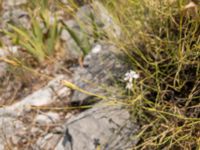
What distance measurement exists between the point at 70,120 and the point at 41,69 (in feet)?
1.60

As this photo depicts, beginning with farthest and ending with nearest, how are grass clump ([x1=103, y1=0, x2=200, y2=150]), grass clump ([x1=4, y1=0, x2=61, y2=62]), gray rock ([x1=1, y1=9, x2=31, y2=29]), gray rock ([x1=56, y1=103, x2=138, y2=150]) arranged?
gray rock ([x1=1, y1=9, x2=31, y2=29]) < grass clump ([x1=4, y1=0, x2=61, y2=62]) < gray rock ([x1=56, y1=103, x2=138, y2=150]) < grass clump ([x1=103, y1=0, x2=200, y2=150])

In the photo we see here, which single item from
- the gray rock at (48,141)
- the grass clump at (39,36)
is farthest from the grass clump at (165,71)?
the grass clump at (39,36)

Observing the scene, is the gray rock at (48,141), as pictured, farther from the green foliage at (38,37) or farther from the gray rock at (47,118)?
the green foliage at (38,37)

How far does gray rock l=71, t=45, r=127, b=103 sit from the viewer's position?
4.65ft

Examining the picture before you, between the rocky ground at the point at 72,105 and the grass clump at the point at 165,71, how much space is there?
7 centimetres

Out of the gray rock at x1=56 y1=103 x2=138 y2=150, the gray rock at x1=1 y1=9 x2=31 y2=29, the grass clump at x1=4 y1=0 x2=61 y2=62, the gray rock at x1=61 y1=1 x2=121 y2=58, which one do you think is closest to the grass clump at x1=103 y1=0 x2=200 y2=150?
the gray rock at x1=56 y1=103 x2=138 y2=150

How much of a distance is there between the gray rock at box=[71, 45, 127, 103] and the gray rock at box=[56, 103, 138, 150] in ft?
0.29

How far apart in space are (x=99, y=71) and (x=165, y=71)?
1.12ft

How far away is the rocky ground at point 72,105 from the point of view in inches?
49.0

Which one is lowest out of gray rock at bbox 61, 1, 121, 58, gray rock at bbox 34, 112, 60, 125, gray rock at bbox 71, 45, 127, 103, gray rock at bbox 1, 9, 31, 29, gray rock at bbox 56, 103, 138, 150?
gray rock at bbox 56, 103, 138, 150

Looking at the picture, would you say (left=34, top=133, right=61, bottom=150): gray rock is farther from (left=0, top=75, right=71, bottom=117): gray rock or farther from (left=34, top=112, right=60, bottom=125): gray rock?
(left=0, top=75, right=71, bottom=117): gray rock

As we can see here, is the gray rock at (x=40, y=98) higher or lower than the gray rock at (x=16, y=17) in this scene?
lower

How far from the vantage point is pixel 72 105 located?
1501 mm

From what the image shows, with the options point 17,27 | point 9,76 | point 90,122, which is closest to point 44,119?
point 90,122
